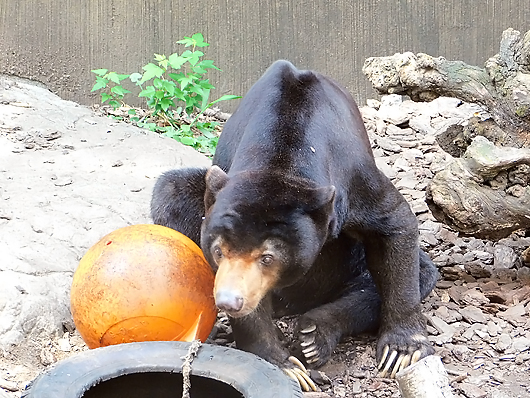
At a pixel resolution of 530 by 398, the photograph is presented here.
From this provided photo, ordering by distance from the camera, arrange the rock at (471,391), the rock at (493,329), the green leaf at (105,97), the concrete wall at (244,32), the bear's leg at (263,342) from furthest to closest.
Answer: the concrete wall at (244,32), the green leaf at (105,97), the rock at (493,329), the bear's leg at (263,342), the rock at (471,391)

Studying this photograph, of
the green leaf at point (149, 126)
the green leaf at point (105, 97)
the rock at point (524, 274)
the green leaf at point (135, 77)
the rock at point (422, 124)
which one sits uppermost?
the green leaf at point (135, 77)

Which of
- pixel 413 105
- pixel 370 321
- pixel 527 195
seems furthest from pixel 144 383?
pixel 413 105

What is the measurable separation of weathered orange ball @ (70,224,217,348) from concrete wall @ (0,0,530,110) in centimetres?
488

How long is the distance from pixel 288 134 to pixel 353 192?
50cm

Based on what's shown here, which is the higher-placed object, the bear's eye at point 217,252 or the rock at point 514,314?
the bear's eye at point 217,252

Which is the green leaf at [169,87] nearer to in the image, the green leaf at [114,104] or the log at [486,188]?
the green leaf at [114,104]

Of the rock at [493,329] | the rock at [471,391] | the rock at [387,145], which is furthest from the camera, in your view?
the rock at [387,145]

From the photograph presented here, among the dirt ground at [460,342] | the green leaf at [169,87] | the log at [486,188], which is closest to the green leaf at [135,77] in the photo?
the green leaf at [169,87]

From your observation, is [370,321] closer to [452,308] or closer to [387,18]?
[452,308]

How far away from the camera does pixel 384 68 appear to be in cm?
495

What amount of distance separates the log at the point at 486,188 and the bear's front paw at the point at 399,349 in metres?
0.87

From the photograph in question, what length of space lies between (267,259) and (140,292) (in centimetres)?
66

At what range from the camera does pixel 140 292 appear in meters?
3.48

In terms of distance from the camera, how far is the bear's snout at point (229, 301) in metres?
3.08
